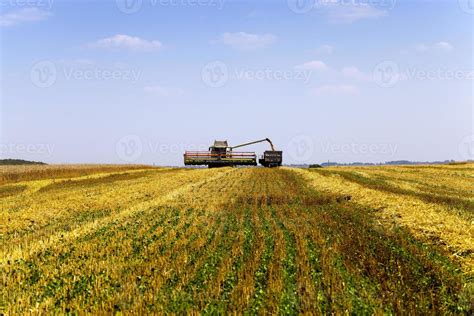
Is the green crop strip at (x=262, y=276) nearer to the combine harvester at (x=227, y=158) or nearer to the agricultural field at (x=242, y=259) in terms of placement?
the agricultural field at (x=242, y=259)

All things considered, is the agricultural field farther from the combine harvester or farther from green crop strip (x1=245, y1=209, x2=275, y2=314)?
the combine harvester

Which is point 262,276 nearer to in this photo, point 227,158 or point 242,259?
point 242,259

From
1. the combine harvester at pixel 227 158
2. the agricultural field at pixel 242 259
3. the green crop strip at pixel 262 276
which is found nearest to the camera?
the green crop strip at pixel 262 276

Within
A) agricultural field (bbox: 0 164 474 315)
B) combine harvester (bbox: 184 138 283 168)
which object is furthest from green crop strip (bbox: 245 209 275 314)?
combine harvester (bbox: 184 138 283 168)

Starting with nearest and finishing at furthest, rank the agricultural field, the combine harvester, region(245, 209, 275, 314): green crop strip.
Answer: region(245, 209, 275, 314): green crop strip, the agricultural field, the combine harvester

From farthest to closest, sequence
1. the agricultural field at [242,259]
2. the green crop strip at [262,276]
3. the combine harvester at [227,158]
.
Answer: the combine harvester at [227,158]
the agricultural field at [242,259]
the green crop strip at [262,276]

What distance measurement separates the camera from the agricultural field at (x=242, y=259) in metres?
6.78

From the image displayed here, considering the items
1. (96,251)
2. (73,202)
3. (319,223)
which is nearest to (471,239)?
(319,223)

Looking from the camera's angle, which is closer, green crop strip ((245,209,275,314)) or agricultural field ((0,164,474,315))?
green crop strip ((245,209,275,314))

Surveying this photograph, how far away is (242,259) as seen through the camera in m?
9.13

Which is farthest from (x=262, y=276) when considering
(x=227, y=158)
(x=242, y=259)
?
(x=227, y=158)

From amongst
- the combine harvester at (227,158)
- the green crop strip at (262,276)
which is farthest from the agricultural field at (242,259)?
the combine harvester at (227,158)

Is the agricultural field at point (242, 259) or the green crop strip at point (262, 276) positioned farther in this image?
the agricultural field at point (242, 259)

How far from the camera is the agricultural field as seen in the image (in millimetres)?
6777
